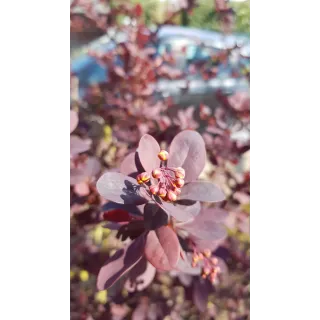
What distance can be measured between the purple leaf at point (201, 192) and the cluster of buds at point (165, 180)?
76mm

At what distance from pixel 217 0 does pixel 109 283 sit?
121 cm

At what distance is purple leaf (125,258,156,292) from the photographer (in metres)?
0.69

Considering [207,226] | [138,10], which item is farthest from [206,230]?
[138,10]

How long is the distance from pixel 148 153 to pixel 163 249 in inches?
6.0

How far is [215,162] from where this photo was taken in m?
1.24

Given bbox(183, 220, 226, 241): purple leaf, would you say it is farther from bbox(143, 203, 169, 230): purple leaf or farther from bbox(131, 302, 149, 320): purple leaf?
bbox(131, 302, 149, 320): purple leaf

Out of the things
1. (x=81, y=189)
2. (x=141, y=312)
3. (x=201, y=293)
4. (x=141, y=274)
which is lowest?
(x=141, y=312)

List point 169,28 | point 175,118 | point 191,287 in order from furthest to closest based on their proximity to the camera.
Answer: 1. point 169,28
2. point 175,118
3. point 191,287

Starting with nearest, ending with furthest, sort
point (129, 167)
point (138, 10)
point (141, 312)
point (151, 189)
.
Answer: point (151, 189), point (129, 167), point (141, 312), point (138, 10)

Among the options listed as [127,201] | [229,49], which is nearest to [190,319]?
[127,201]

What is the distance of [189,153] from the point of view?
59 centimetres

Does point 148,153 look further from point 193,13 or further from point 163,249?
point 193,13

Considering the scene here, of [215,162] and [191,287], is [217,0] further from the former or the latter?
[191,287]

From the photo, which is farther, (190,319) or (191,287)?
(190,319)
